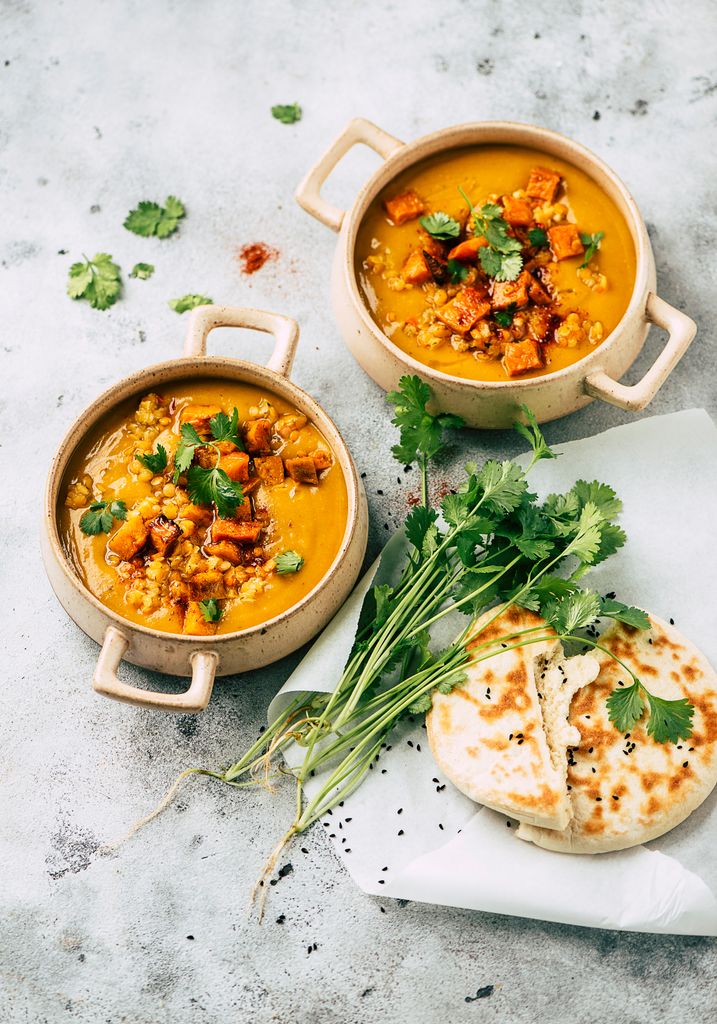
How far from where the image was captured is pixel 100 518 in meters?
3.15

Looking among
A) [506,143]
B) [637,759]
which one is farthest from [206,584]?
[506,143]

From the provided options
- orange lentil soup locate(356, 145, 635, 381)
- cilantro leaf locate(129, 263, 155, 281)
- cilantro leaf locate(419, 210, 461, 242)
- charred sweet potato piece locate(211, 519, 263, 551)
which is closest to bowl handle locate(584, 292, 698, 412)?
orange lentil soup locate(356, 145, 635, 381)

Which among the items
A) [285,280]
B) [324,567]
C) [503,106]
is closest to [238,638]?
[324,567]

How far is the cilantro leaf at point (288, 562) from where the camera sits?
124 inches

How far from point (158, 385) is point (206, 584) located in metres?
0.65

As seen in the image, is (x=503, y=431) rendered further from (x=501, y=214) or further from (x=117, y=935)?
(x=117, y=935)

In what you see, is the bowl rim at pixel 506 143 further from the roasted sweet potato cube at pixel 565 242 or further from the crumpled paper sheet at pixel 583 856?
the crumpled paper sheet at pixel 583 856

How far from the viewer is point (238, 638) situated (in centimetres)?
306

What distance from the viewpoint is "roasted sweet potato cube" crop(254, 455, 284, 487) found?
325cm

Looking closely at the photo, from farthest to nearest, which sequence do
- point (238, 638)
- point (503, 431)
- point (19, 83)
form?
point (19, 83), point (503, 431), point (238, 638)

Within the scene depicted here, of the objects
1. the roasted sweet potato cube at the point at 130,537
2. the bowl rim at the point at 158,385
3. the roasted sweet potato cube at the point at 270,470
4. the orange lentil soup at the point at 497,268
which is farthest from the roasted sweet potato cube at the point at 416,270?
the roasted sweet potato cube at the point at 130,537

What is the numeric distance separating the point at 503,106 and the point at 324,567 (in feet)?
6.30

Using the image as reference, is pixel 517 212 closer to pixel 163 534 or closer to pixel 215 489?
pixel 215 489

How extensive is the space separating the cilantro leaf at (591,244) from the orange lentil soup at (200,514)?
999mm
